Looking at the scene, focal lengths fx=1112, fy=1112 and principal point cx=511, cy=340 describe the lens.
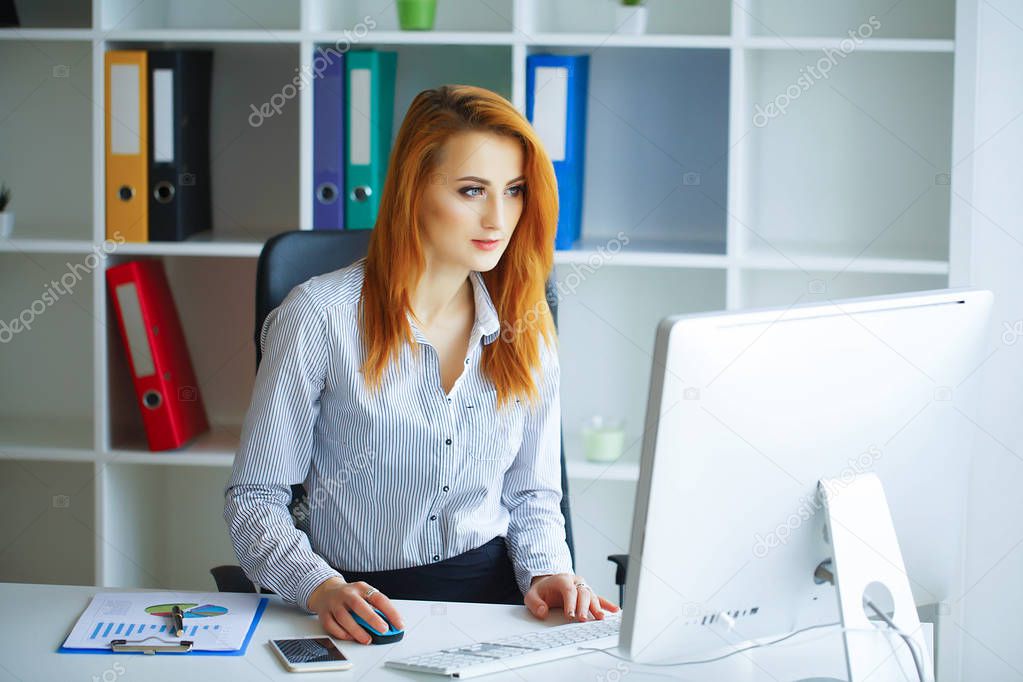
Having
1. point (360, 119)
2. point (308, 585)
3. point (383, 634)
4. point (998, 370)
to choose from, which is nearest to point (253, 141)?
point (360, 119)

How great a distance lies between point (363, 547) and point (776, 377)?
827 mm

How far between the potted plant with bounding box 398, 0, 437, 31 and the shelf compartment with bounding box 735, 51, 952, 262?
727 millimetres

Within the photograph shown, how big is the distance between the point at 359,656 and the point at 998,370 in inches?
69.7

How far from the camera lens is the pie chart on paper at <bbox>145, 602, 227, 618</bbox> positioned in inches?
53.6

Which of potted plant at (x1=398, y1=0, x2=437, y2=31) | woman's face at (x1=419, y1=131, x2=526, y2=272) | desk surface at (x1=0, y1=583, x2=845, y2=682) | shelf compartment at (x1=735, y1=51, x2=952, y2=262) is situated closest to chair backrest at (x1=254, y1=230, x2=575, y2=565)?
woman's face at (x1=419, y1=131, x2=526, y2=272)

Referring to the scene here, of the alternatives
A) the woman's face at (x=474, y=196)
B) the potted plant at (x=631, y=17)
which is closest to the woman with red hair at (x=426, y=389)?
the woman's face at (x=474, y=196)

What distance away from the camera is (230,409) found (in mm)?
2807

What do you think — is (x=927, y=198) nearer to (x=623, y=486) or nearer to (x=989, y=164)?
(x=989, y=164)

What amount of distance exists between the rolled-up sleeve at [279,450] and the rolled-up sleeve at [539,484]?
331mm

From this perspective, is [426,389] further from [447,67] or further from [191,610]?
[447,67]

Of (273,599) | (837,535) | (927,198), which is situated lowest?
(273,599)

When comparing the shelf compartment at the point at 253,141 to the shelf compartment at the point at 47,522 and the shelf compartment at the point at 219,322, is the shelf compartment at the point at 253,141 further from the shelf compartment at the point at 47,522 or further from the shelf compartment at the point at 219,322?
the shelf compartment at the point at 47,522

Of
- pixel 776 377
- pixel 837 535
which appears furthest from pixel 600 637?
pixel 776 377

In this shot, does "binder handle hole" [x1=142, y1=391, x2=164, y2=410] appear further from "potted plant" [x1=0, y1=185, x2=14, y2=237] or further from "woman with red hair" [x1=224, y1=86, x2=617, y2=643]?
"woman with red hair" [x1=224, y1=86, x2=617, y2=643]
